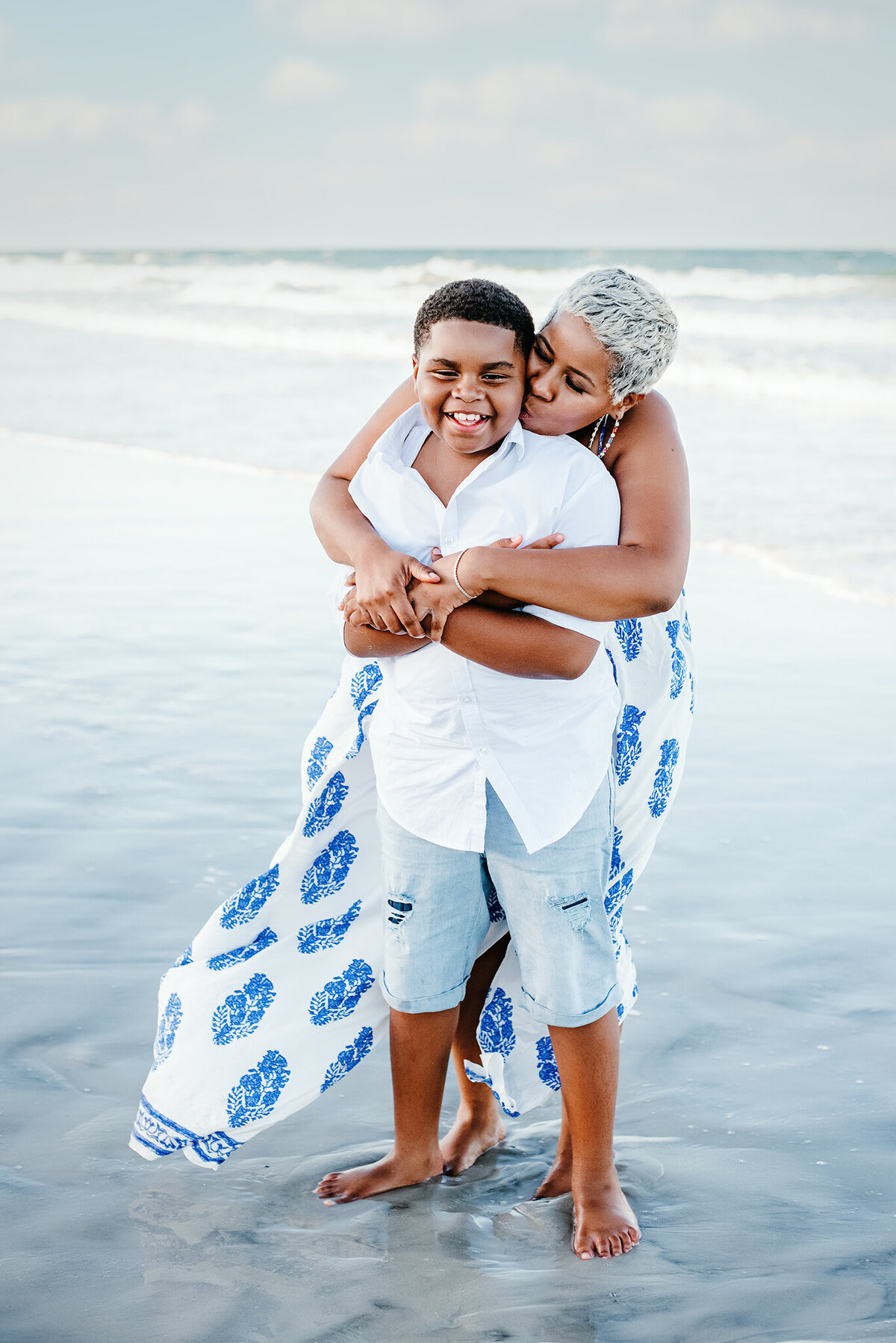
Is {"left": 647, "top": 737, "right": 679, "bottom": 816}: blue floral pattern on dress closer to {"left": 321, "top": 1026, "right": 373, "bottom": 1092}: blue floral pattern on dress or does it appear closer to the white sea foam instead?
{"left": 321, "top": 1026, "right": 373, "bottom": 1092}: blue floral pattern on dress

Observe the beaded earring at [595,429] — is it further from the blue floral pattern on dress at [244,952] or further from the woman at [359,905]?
the blue floral pattern on dress at [244,952]

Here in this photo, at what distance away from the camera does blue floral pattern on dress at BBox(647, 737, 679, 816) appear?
7.40 feet

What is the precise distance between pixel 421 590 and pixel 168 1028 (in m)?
0.99

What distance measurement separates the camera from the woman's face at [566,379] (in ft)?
6.15

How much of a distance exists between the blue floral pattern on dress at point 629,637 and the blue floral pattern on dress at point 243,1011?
35.0 inches

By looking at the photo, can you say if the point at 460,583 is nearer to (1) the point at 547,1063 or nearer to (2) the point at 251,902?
(2) the point at 251,902

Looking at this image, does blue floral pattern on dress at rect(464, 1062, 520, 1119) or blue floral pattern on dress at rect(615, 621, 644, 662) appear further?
blue floral pattern on dress at rect(464, 1062, 520, 1119)

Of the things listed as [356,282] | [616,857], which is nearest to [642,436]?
[616,857]

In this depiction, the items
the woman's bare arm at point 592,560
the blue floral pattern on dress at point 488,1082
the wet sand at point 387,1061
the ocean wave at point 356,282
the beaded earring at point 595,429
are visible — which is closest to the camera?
the woman's bare arm at point 592,560

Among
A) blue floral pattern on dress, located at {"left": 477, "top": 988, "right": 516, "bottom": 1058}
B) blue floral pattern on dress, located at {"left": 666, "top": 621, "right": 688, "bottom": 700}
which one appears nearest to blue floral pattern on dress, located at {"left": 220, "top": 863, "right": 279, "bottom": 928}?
blue floral pattern on dress, located at {"left": 477, "top": 988, "right": 516, "bottom": 1058}

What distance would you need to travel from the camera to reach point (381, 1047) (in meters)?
2.67

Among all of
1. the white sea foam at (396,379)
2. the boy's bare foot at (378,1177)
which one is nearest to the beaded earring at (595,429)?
the boy's bare foot at (378,1177)

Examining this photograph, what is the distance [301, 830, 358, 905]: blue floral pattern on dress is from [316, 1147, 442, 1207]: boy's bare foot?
0.48m

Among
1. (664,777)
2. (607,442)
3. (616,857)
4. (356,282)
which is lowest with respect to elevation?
(616,857)
